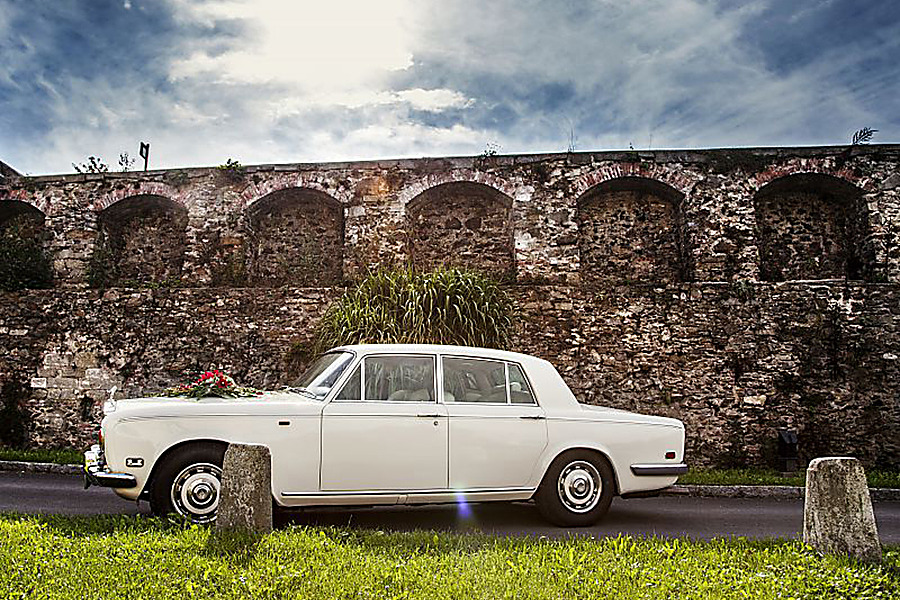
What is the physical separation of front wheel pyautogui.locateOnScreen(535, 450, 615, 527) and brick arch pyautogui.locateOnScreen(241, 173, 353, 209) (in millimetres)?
8258

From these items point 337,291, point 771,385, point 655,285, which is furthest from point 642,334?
point 337,291

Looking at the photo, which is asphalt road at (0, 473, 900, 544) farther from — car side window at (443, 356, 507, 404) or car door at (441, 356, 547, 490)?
car side window at (443, 356, 507, 404)

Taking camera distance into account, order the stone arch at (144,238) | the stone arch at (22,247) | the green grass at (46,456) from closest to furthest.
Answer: the green grass at (46,456), the stone arch at (22,247), the stone arch at (144,238)

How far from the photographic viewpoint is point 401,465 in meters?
5.61

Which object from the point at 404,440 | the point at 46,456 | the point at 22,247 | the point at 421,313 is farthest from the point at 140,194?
the point at 404,440

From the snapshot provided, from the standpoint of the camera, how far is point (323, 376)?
6.04 meters

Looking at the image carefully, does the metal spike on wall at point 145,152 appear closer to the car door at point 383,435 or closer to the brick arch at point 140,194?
the brick arch at point 140,194

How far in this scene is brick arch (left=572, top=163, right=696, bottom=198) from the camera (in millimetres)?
12453

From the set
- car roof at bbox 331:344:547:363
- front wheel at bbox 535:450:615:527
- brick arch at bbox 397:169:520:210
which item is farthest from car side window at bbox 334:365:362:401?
brick arch at bbox 397:169:520:210

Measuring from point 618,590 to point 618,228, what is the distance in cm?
1015

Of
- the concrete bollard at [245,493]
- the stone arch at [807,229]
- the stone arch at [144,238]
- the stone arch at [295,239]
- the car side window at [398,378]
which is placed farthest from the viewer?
the stone arch at [144,238]

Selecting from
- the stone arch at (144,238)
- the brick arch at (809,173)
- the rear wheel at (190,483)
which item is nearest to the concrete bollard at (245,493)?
the rear wheel at (190,483)

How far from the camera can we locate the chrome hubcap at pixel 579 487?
5.99 meters

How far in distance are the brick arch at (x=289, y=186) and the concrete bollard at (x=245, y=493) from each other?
8794 mm
